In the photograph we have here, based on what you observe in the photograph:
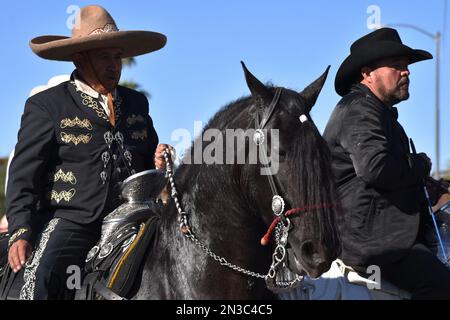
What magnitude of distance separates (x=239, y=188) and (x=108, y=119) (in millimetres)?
1378

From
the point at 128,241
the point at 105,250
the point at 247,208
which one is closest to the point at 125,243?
the point at 128,241

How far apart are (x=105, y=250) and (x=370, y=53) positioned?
260 cm

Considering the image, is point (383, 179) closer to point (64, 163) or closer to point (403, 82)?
point (403, 82)

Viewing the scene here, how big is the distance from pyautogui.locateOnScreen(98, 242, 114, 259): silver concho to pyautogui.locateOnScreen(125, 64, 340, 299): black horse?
287mm

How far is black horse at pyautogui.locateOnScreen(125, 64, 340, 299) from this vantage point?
395 centimetres

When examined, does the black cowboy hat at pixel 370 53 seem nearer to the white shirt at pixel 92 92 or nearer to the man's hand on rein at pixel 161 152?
the man's hand on rein at pixel 161 152

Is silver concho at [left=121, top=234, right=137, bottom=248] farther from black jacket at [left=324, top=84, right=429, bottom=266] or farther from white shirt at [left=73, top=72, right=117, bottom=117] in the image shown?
black jacket at [left=324, top=84, right=429, bottom=266]

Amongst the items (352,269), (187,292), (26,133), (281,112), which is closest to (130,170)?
(26,133)

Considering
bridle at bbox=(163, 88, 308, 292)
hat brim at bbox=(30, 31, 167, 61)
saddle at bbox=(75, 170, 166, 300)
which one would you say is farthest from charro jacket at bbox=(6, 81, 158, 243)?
bridle at bbox=(163, 88, 308, 292)

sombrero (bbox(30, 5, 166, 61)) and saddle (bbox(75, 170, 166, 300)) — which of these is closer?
saddle (bbox(75, 170, 166, 300))

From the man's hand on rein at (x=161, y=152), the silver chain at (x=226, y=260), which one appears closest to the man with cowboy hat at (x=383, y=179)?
the man's hand on rein at (x=161, y=152)

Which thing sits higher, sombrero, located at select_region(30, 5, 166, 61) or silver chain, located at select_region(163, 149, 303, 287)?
sombrero, located at select_region(30, 5, 166, 61)

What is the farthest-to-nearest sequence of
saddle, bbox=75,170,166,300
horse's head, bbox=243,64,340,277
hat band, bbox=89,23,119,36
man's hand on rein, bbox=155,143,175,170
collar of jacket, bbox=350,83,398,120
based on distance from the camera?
1. collar of jacket, bbox=350,83,398,120
2. hat band, bbox=89,23,119,36
3. man's hand on rein, bbox=155,143,175,170
4. saddle, bbox=75,170,166,300
5. horse's head, bbox=243,64,340,277

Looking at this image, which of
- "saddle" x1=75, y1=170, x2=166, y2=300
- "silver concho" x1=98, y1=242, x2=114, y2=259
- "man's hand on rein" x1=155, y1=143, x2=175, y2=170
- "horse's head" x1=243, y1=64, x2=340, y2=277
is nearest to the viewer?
"horse's head" x1=243, y1=64, x2=340, y2=277
